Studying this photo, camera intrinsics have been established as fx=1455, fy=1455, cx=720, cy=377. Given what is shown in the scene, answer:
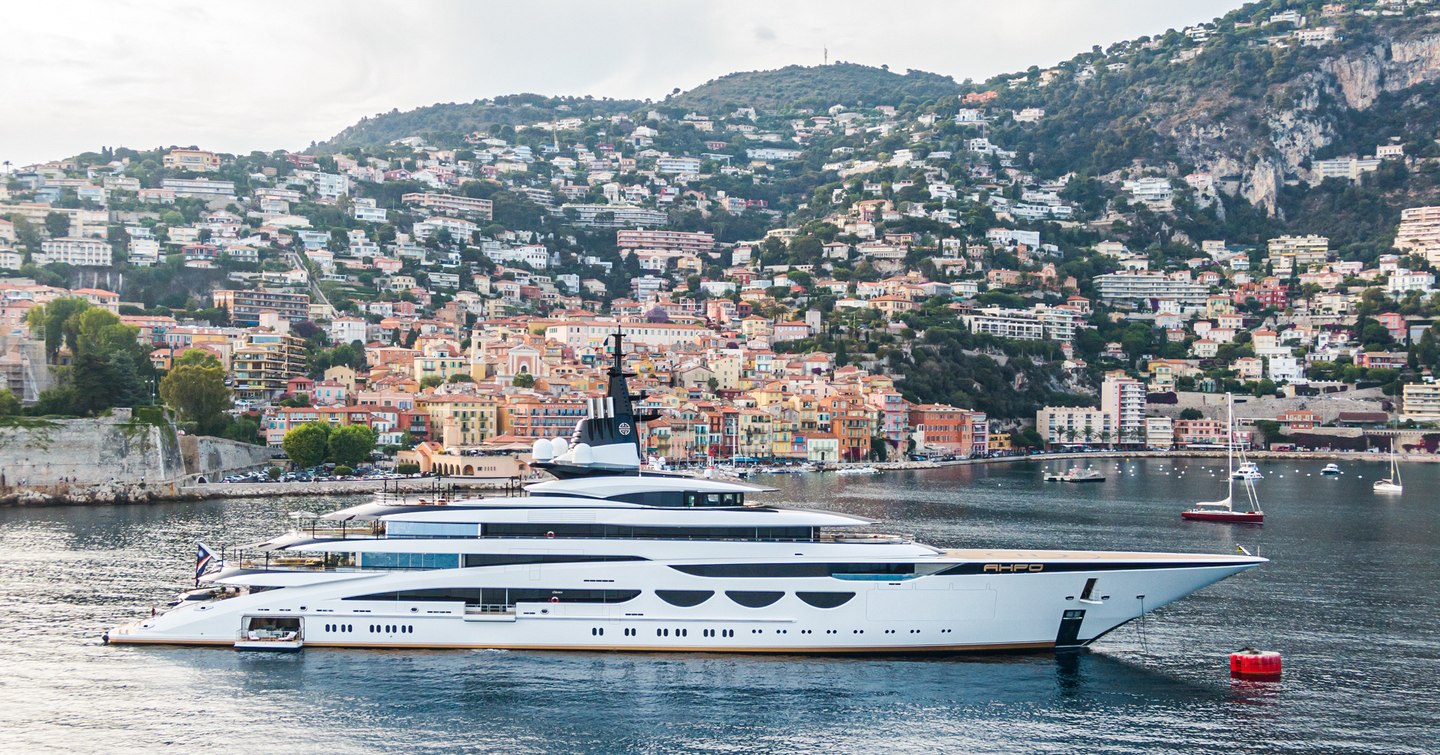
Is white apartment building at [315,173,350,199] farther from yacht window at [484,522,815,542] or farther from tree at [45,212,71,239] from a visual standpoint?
yacht window at [484,522,815,542]

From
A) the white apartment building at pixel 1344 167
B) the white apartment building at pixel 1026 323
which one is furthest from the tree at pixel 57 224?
the white apartment building at pixel 1344 167

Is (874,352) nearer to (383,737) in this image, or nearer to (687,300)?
(687,300)

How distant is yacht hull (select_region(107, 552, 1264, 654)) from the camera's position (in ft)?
86.5

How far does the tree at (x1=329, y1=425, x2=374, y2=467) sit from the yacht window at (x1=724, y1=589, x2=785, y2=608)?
1896 inches

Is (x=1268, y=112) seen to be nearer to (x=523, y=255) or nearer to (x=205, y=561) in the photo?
(x=523, y=255)

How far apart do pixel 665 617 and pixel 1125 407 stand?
301 ft

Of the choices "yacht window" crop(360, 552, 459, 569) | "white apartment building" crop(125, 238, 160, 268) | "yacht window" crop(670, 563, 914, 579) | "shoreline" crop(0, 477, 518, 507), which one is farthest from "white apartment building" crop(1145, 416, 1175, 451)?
"yacht window" crop(360, 552, 459, 569)

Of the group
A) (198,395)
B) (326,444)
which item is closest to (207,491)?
(326,444)

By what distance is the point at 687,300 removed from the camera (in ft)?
431

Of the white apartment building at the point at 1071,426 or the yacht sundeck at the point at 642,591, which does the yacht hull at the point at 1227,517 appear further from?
the white apartment building at the point at 1071,426

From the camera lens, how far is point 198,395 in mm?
71500

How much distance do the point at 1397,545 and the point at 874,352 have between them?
6159 cm

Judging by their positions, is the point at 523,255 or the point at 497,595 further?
the point at 523,255

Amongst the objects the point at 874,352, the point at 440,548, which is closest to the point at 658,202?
the point at 874,352
